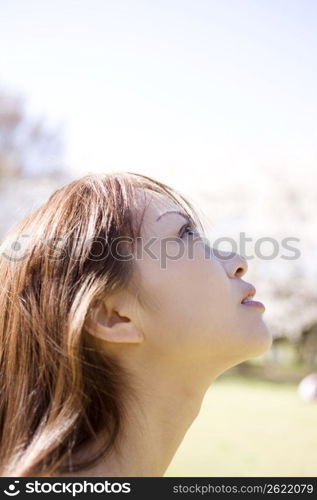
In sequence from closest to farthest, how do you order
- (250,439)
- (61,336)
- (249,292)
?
(61,336)
(249,292)
(250,439)

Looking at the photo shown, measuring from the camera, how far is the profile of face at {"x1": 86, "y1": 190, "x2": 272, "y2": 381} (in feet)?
4.54

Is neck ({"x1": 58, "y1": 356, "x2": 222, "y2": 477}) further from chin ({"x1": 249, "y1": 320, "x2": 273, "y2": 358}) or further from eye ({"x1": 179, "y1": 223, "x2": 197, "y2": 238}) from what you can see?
eye ({"x1": 179, "y1": 223, "x2": 197, "y2": 238})

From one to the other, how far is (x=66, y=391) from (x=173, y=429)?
276 mm

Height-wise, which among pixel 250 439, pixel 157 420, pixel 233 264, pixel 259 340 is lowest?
pixel 250 439

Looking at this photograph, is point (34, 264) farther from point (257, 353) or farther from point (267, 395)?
point (267, 395)

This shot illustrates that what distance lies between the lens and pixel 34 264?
4.70 feet

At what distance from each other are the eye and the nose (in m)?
0.08

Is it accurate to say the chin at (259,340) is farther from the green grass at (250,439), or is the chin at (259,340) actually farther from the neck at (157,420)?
the green grass at (250,439)

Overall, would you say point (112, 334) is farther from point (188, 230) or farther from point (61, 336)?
point (188, 230)

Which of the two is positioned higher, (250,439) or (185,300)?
(185,300)

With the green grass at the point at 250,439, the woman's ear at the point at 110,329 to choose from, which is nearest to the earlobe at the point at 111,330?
the woman's ear at the point at 110,329

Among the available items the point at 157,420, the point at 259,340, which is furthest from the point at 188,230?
the point at 157,420

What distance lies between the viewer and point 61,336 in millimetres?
1349

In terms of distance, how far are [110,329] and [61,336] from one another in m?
0.11
